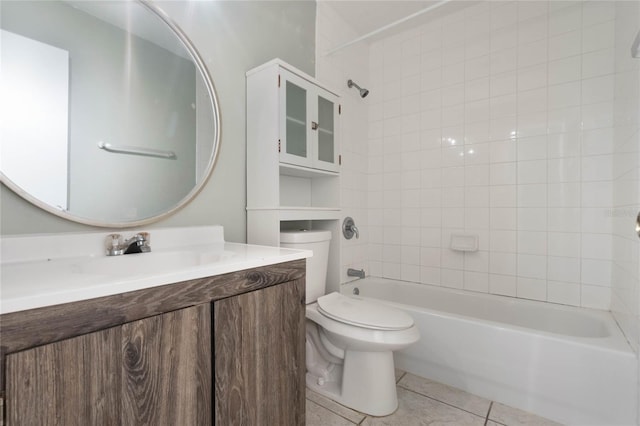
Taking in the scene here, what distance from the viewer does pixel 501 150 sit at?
201 centimetres

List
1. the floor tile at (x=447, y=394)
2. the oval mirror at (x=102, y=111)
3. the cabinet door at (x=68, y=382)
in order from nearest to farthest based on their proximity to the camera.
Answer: the cabinet door at (x=68, y=382) → the oval mirror at (x=102, y=111) → the floor tile at (x=447, y=394)

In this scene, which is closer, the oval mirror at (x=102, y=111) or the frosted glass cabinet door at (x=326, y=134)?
the oval mirror at (x=102, y=111)

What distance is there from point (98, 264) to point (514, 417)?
1.84 m

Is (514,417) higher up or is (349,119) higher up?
(349,119)

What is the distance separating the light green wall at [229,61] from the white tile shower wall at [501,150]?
3.83 ft

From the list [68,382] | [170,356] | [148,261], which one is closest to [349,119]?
[148,261]

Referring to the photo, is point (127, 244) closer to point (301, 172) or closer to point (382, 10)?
point (301, 172)

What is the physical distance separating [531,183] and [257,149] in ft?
5.68

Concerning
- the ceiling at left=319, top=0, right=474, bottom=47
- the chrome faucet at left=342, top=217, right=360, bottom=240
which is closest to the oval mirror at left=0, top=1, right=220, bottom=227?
the chrome faucet at left=342, top=217, right=360, bottom=240

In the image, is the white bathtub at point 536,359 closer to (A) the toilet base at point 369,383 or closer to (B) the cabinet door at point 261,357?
(A) the toilet base at point 369,383

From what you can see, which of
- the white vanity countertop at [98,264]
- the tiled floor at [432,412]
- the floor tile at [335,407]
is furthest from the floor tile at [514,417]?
the white vanity countertop at [98,264]

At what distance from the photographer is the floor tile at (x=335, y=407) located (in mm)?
1369

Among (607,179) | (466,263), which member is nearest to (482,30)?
(607,179)

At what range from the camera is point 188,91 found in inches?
53.2
